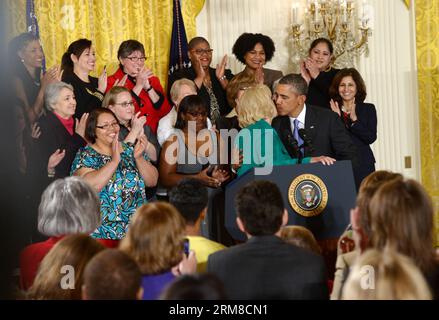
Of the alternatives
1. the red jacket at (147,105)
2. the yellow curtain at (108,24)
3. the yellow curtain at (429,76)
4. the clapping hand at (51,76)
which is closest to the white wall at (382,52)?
the yellow curtain at (429,76)

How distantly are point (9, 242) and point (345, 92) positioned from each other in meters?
4.20

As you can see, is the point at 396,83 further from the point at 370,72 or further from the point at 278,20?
the point at 278,20

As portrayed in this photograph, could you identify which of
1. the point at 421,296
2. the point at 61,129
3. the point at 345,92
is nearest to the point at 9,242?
the point at 421,296

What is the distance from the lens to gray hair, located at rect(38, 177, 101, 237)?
3990mm

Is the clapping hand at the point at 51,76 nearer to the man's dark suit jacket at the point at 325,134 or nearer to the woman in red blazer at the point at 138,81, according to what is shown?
the woman in red blazer at the point at 138,81

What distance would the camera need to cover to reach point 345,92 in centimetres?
690

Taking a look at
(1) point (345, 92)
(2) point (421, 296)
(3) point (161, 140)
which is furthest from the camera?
(1) point (345, 92)

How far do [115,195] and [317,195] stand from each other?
53.8 inches

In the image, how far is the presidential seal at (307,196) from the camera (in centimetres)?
499

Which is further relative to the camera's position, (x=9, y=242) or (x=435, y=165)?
(x=435, y=165)

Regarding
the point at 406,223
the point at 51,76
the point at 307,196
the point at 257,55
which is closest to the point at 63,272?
the point at 406,223

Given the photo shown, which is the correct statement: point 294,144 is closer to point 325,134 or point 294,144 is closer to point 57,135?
point 325,134

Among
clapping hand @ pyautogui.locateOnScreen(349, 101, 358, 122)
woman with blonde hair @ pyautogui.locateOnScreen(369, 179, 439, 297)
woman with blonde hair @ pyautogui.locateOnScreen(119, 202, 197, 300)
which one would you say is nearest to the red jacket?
clapping hand @ pyautogui.locateOnScreen(349, 101, 358, 122)

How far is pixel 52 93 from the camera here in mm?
5996
